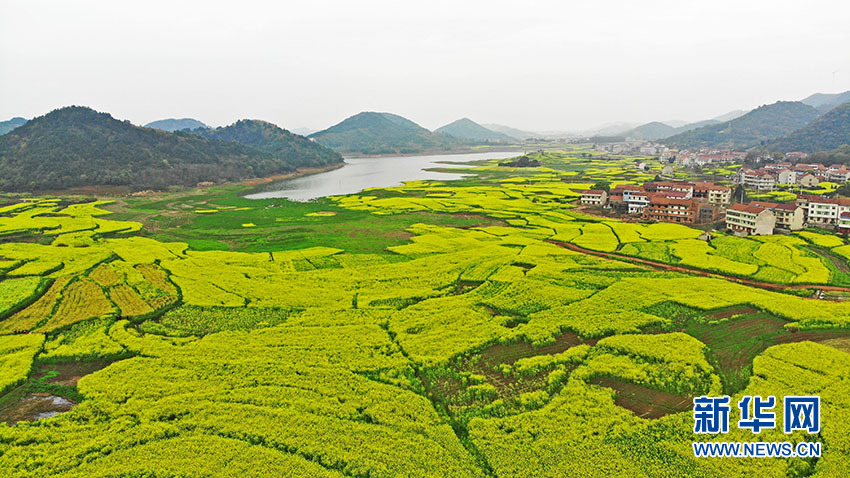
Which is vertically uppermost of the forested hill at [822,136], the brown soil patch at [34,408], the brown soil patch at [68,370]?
the forested hill at [822,136]

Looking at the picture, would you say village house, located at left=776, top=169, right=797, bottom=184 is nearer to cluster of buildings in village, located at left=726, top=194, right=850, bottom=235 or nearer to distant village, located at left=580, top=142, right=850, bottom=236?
distant village, located at left=580, top=142, right=850, bottom=236

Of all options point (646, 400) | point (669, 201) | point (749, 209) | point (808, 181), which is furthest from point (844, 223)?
point (646, 400)

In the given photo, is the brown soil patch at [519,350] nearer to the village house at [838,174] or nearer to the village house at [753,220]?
the village house at [753,220]

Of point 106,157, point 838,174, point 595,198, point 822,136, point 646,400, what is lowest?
point 646,400

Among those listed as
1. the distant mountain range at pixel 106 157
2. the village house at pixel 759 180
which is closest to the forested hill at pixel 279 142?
the distant mountain range at pixel 106 157

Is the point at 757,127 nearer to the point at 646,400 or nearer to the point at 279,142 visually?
the point at 279,142

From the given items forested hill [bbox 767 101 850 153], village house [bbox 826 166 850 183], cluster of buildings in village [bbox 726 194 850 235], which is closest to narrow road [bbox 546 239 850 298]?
cluster of buildings in village [bbox 726 194 850 235]

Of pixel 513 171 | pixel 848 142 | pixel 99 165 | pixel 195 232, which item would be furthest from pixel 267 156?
pixel 848 142
